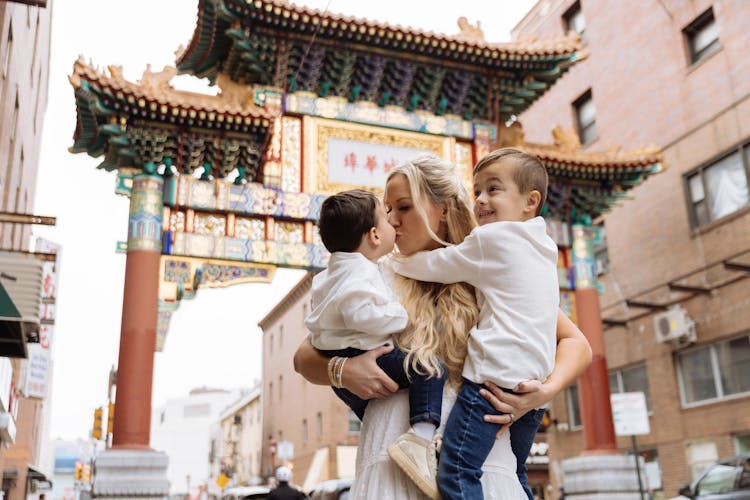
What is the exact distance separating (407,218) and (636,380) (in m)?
20.5

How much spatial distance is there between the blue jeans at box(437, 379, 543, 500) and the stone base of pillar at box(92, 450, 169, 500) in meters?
10.8

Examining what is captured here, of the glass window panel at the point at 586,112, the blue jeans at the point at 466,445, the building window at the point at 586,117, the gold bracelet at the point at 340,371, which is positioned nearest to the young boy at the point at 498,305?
the blue jeans at the point at 466,445

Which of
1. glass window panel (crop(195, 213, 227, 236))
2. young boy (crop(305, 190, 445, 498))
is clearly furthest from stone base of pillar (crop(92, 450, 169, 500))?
young boy (crop(305, 190, 445, 498))

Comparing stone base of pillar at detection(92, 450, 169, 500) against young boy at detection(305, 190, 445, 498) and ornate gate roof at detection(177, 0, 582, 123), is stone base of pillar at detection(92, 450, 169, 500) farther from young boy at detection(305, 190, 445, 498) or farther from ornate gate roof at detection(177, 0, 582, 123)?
young boy at detection(305, 190, 445, 498)

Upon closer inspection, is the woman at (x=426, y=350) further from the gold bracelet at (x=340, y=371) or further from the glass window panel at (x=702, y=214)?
the glass window panel at (x=702, y=214)

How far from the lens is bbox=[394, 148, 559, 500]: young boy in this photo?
2.11 m

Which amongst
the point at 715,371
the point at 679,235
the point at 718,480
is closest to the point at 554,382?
the point at 718,480

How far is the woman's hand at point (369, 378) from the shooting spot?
2.21m

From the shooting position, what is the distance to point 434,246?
249cm

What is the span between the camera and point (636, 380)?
21.2 meters

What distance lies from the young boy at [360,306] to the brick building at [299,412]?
23.3m

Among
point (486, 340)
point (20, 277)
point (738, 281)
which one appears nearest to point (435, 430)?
point (486, 340)

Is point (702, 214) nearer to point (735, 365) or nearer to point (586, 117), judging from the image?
point (735, 365)

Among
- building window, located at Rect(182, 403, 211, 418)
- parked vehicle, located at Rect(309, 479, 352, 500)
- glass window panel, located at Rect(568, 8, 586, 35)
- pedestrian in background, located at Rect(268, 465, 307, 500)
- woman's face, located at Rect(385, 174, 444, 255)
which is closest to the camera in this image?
woman's face, located at Rect(385, 174, 444, 255)
